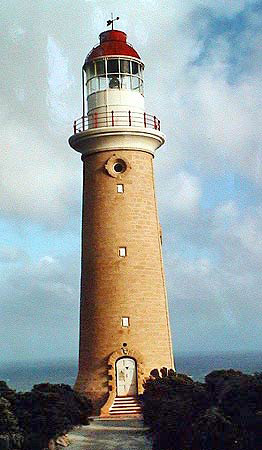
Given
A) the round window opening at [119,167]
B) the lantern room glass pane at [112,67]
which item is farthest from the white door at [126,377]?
the lantern room glass pane at [112,67]

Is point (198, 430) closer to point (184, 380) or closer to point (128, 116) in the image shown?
point (184, 380)

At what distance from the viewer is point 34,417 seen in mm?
17938

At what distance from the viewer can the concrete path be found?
17.8 m

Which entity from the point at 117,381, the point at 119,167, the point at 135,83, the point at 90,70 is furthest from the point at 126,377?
the point at 90,70

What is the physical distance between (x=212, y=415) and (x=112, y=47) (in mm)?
14123

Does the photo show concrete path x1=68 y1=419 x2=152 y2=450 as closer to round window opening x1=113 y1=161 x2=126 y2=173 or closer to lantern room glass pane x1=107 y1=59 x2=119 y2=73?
round window opening x1=113 y1=161 x2=126 y2=173

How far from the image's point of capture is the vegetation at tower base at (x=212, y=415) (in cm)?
1454

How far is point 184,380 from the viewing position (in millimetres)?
20781

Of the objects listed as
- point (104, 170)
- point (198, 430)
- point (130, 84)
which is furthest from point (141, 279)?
point (198, 430)

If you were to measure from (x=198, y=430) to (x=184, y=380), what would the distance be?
5.64m

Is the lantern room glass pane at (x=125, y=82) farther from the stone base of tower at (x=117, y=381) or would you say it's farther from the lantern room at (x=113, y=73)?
the stone base of tower at (x=117, y=381)

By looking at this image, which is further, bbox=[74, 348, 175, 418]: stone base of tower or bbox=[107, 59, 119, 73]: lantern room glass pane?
bbox=[107, 59, 119, 73]: lantern room glass pane

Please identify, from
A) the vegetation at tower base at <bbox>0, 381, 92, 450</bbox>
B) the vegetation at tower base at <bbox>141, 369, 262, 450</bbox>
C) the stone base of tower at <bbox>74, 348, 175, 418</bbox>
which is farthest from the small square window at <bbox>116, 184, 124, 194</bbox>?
the vegetation at tower base at <bbox>141, 369, 262, 450</bbox>

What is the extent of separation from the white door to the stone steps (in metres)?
0.21
